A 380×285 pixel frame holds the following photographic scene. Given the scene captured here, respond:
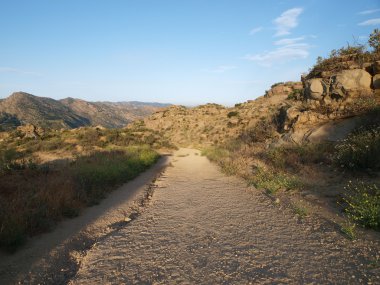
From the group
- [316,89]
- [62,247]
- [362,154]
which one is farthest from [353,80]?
[62,247]

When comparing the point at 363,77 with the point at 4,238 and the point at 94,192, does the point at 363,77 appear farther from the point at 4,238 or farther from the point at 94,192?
the point at 4,238

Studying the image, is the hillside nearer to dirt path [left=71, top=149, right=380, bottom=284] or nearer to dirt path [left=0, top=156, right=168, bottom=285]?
dirt path [left=71, top=149, right=380, bottom=284]

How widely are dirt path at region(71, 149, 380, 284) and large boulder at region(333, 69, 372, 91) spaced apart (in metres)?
9.46

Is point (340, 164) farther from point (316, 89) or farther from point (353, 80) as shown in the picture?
point (316, 89)

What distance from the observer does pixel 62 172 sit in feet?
34.9

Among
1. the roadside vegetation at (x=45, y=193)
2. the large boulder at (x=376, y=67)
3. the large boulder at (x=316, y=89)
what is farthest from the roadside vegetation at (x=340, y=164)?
the roadside vegetation at (x=45, y=193)

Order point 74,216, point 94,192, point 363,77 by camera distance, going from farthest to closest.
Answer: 1. point 363,77
2. point 94,192
3. point 74,216

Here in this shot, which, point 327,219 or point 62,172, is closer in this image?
point 327,219

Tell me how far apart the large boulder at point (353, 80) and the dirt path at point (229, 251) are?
31.0 feet

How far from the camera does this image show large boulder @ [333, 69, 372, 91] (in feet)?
44.7

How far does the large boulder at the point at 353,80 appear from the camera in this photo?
1363 centimetres

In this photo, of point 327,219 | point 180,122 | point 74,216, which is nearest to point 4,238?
point 74,216

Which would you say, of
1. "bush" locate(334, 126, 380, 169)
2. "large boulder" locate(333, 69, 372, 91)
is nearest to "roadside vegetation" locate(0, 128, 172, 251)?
"bush" locate(334, 126, 380, 169)

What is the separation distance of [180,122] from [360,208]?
40697 millimetres
